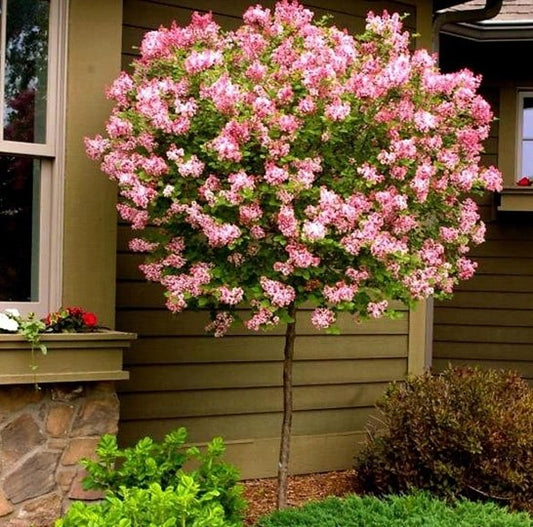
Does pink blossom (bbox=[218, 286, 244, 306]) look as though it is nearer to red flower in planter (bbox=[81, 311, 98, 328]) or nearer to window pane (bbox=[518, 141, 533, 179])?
red flower in planter (bbox=[81, 311, 98, 328])

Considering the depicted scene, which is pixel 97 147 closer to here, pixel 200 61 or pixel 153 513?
pixel 200 61

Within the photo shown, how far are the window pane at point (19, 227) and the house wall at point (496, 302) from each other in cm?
461

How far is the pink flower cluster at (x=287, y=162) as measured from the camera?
14.0 ft

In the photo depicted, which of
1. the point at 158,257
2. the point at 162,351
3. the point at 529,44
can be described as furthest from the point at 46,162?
the point at 529,44

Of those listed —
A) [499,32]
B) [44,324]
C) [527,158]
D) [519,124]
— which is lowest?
[44,324]

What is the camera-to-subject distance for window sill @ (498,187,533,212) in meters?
Result: 7.93

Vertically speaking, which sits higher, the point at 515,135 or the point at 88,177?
the point at 515,135

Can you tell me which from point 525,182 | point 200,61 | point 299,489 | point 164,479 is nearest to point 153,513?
point 164,479

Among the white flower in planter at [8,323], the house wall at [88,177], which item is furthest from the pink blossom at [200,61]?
the white flower in planter at [8,323]

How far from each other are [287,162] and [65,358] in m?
1.47

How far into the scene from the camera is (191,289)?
4.41 m

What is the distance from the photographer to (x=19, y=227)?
5.16m

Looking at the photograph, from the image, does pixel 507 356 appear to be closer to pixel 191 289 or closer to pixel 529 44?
pixel 529 44

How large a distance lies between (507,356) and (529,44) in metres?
2.97
